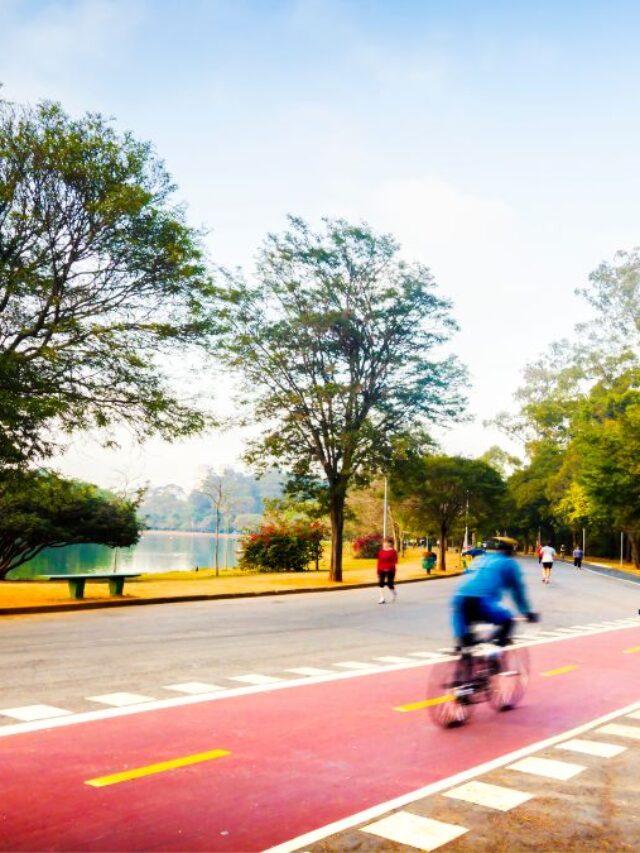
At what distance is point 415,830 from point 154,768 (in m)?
2.06

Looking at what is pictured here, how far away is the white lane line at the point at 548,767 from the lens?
19.6 ft

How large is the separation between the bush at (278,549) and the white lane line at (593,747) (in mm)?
37113

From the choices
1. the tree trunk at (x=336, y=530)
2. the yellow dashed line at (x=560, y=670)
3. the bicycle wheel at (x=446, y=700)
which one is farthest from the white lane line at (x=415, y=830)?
the tree trunk at (x=336, y=530)

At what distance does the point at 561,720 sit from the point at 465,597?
1.59m

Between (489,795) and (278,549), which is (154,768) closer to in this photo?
(489,795)

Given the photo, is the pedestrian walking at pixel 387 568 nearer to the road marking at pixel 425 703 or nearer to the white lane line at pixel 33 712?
the road marking at pixel 425 703

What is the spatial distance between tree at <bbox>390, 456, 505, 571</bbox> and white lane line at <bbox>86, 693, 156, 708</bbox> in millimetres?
41016

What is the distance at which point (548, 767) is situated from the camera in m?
6.15

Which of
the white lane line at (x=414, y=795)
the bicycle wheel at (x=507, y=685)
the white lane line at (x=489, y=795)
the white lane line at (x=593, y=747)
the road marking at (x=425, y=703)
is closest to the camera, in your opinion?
the white lane line at (x=414, y=795)

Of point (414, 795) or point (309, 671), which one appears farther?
point (309, 671)

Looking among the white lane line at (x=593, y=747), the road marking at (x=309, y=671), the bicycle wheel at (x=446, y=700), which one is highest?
the bicycle wheel at (x=446, y=700)

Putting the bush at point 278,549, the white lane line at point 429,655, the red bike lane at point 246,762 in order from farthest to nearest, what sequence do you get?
the bush at point 278,549 → the white lane line at point 429,655 → the red bike lane at point 246,762

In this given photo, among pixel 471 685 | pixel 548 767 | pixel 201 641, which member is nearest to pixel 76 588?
pixel 201 641

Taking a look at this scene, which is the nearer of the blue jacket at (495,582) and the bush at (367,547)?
the blue jacket at (495,582)
